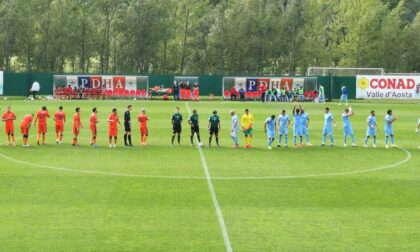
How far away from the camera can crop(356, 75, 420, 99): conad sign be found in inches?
2527

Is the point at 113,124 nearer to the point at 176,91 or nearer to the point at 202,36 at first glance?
the point at 176,91

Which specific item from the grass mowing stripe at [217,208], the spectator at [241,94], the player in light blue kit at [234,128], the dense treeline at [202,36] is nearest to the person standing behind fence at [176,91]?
the spectator at [241,94]

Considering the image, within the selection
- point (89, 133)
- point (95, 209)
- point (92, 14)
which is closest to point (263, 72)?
point (92, 14)

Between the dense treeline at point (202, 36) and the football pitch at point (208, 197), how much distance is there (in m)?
49.4

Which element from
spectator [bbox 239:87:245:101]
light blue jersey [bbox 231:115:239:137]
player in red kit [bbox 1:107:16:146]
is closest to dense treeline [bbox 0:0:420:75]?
spectator [bbox 239:87:245:101]

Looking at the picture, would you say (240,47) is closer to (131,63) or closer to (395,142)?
(131,63)

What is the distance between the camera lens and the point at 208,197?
20.6m

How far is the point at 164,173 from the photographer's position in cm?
A: 2500

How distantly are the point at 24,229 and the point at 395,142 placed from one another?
Result: 23752mm

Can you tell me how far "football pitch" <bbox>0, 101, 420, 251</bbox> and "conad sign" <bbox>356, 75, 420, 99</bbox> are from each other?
30419 millimetres

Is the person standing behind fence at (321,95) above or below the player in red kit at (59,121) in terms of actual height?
above

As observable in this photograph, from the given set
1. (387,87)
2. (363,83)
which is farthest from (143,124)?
(387,87)

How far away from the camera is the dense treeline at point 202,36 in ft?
272

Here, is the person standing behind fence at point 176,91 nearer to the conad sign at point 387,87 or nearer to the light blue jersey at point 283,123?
the conad sign at point 387,87
